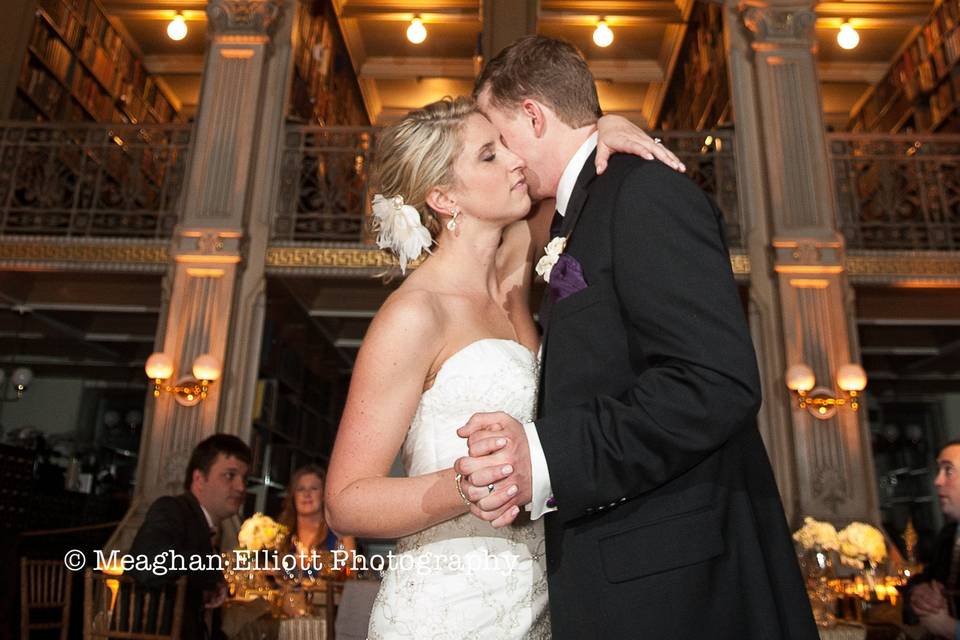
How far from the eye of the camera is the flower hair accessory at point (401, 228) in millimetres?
1595

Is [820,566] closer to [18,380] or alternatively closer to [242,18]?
[242,18]

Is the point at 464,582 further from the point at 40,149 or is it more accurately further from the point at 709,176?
the point at 40,149

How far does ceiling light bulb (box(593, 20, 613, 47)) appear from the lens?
9258 millimetres

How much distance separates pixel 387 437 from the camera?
1294 millimetres

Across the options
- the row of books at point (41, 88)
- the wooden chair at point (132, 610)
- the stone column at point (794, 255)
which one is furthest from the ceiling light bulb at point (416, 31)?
the wooden chair at point (132, 610)

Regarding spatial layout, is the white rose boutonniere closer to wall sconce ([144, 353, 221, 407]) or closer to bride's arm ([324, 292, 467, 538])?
bride's arm ([324, 292, 467, 538])

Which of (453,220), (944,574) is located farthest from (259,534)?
(944,574)

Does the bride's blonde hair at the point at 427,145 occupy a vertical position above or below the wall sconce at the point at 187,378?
below

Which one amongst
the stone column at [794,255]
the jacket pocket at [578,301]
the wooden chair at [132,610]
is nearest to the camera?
the jacket pocket at [578,301]

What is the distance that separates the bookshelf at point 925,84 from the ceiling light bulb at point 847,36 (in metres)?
0.70

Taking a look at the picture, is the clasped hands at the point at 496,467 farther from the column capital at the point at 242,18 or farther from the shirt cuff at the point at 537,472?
the column capital at the point at 242,18

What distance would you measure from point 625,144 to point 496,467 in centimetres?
57

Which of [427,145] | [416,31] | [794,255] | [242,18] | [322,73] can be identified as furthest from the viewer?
[416,31]

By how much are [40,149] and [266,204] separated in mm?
2606
